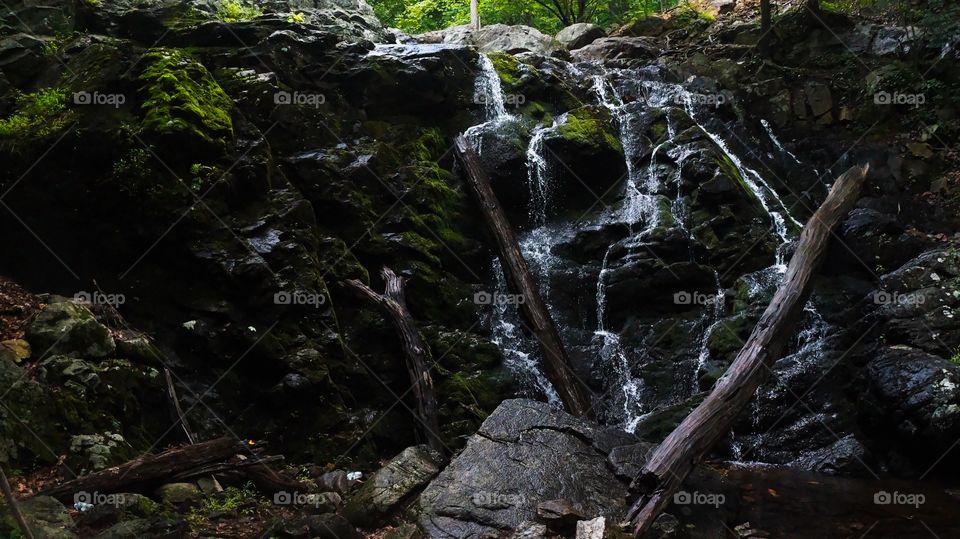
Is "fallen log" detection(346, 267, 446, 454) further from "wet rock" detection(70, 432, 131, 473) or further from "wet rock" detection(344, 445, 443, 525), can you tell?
"wet rock" detection(70, 432, 131, 473)

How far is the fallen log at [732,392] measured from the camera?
498 centimetres

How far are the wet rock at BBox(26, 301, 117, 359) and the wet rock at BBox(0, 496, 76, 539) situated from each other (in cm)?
174

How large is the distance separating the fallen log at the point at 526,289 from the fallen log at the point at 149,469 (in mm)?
4116

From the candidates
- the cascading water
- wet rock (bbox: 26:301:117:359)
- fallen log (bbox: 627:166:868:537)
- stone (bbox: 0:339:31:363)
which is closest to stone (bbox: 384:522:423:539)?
fallen log (bbox: 627:166:868:537)

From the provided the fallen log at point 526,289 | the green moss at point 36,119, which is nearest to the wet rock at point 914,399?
the fallen log at point 526,289

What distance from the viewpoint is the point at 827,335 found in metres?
8.90

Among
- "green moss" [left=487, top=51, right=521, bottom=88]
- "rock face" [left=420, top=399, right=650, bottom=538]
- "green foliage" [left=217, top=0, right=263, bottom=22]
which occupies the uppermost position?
"green foliage" [left=217, top=0, right=263, bottom=22]

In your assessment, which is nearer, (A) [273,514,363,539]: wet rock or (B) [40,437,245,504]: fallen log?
(A) [273,514,363,539]: wet rock

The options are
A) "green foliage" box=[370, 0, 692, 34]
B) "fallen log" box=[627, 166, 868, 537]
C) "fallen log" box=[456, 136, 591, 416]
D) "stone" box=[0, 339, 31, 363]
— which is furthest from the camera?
"green foliage" box=[370, 0, 692, 34]

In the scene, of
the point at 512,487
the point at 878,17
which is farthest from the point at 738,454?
the point at 878,17

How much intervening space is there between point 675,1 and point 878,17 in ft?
26.4

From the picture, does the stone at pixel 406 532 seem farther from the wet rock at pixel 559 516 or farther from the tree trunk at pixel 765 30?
the tree trunk at pixel 765 30

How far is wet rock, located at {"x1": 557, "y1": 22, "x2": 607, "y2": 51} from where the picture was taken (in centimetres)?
1803

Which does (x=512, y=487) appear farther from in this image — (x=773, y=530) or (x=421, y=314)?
(x=421, y=314)
